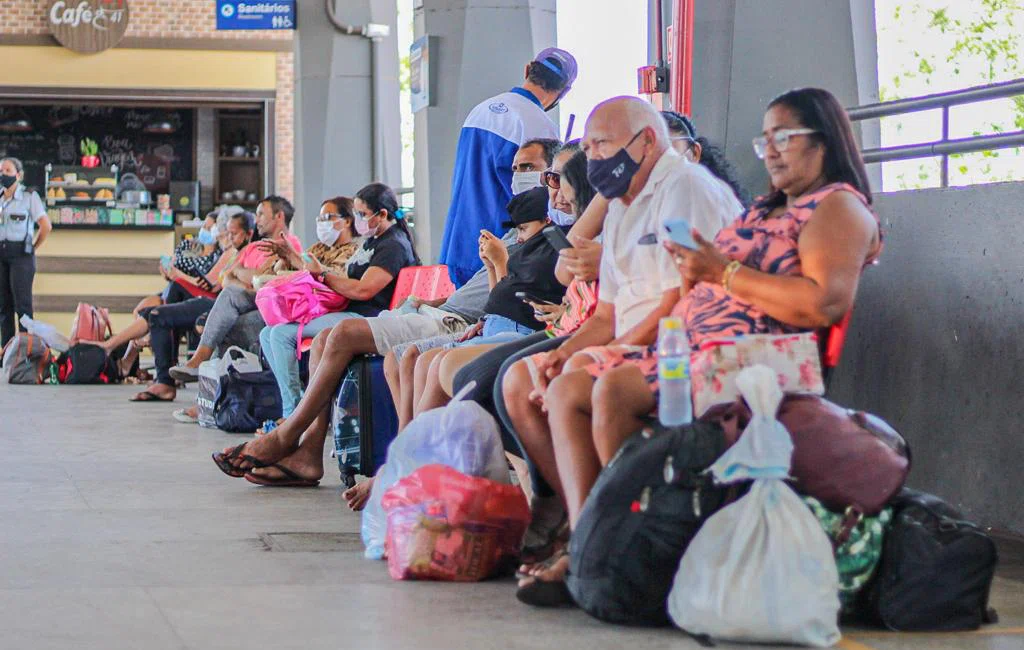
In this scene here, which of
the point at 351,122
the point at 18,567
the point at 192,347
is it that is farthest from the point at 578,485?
the point at 351,122

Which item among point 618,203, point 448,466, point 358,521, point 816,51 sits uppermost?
point 816,51

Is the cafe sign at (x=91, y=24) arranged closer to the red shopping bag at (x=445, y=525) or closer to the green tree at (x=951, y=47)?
the green tree at (x=951, y=47)

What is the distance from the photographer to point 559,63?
618 cm

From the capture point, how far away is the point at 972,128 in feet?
16.2

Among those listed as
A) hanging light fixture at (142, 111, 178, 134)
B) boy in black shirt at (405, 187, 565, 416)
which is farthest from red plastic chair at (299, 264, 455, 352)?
hanging light fixture at (142, 111, 178, 134)

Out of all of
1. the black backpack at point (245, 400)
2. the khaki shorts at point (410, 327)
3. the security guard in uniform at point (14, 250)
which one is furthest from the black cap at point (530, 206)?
the security guard in uniform at point (14, 250)

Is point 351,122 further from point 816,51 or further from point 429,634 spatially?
point 429,634

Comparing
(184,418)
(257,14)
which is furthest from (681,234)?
(257,14)

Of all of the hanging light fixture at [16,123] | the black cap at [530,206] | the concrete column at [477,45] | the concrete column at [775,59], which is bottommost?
the black cap at [530,206]

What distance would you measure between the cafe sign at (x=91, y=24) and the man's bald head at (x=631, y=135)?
1548 centimetres

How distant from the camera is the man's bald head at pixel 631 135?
3865 mm

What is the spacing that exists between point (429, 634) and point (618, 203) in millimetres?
1360

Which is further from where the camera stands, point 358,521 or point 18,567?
point 358,521

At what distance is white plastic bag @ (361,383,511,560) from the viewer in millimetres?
3932
